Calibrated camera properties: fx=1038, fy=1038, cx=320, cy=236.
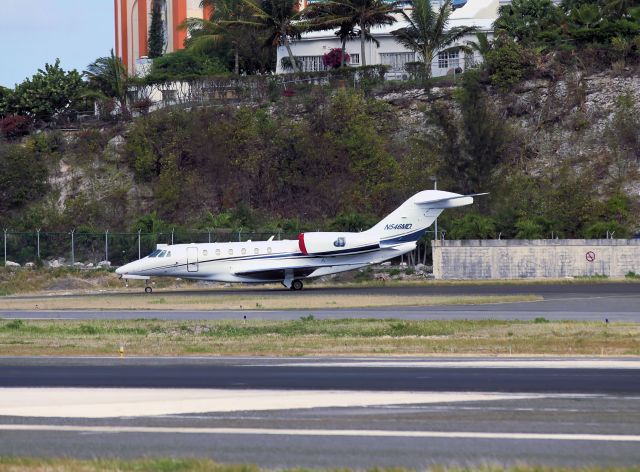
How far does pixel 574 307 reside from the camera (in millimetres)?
32875

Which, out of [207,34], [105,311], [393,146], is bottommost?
[105,311]

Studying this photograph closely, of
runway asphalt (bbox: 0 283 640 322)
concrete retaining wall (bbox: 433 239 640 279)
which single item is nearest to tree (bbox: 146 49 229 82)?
concrete retaining wall (bbox: 433 239 640 279)

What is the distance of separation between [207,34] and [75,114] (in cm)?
1134

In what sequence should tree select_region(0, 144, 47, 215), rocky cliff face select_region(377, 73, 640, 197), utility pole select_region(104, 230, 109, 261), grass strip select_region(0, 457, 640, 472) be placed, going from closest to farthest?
1. grass strip select_region(0, 457, 640, 472)
2. utility pole select_region(104, 230, 109, 261)
3. rocky cliff face select_region(377, 73, 640, 197)
4. tree select_region(0, 144, 47, 215)

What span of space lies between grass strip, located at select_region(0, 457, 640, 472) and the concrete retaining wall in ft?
126

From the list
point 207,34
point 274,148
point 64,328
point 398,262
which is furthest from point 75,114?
point 64,328

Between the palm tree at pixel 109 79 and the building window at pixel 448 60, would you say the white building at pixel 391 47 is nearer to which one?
the building window at pixel 448 60

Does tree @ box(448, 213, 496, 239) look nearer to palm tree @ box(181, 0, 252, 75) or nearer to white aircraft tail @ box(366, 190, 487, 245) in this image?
white aircraft tail @ box(366, 190, 487, 245)

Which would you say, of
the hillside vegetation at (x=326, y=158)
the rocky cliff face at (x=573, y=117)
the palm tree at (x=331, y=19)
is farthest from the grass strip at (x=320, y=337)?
the palm tree at (x=331, y=19)

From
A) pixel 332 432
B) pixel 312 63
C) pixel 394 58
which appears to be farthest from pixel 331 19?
pixel 332 432

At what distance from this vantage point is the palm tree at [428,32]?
69875 mm

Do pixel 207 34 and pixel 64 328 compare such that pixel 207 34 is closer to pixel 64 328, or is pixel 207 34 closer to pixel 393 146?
pixel 393 146

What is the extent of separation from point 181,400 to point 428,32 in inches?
2313

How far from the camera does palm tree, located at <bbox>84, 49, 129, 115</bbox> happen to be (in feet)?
246
